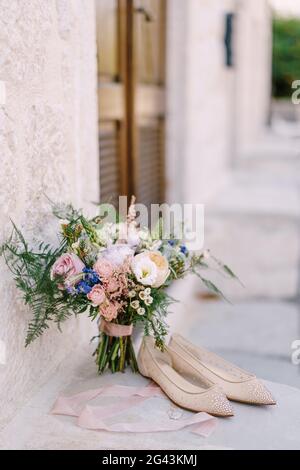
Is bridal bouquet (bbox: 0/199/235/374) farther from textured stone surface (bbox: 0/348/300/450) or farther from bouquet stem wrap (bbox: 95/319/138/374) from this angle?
textured stone surface (bbox: 0/348/300/450)

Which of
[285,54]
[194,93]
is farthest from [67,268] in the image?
[285,54]

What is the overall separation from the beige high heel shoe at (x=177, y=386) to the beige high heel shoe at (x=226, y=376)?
0.03 m

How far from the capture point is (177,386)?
1.72 metres

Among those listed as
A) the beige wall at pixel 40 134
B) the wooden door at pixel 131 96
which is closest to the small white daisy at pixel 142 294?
the beige wall at pixel 40 134

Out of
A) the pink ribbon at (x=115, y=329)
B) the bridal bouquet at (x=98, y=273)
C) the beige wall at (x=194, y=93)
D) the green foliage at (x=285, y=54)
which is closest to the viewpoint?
the bridal bouquet at (x=98, y=273)

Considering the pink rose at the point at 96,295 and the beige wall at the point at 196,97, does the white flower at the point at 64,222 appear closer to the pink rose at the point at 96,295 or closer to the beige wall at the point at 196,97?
the pink rose at the point at 96,295

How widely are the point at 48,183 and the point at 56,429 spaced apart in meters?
0.69

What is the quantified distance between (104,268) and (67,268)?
0.31 feet

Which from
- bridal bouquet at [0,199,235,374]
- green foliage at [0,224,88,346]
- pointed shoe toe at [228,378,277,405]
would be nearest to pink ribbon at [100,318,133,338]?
bridal bouquet at [0,199,235,374]

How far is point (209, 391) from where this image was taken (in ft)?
5.39

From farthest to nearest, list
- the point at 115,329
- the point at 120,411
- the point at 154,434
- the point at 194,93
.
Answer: the point at 194,93 → the point at 115,329 → the point at 120,411 → the point at 154,434

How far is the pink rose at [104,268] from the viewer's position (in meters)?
1.63

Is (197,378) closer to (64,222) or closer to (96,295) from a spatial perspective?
(96,295)

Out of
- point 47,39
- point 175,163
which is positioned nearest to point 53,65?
point 47,39
